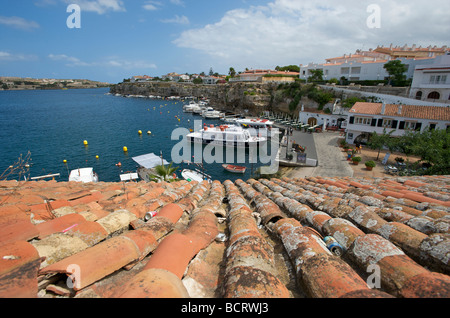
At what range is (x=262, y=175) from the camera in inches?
1011

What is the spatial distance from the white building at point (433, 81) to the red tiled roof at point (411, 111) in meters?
9.53

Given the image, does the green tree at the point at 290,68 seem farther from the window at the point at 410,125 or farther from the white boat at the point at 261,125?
the window at the point at 410,125

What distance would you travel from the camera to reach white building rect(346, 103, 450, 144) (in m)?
26.3

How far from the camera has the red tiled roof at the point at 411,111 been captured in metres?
26.3

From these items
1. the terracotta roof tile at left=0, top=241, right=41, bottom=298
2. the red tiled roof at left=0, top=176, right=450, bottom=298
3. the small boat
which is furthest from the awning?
the terracotta roof tile at left=0, top=241, right=41, bottom=298

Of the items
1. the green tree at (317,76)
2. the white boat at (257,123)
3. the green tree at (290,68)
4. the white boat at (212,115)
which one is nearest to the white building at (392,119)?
the white boat at (257,123)

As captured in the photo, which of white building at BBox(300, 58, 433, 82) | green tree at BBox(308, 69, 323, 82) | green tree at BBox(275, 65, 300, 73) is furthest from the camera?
green tree at BBox(275, 65, 300, 73)

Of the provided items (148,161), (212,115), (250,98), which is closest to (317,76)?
(250,98)

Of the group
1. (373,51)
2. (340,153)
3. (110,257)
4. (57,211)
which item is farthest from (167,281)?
(373,51)

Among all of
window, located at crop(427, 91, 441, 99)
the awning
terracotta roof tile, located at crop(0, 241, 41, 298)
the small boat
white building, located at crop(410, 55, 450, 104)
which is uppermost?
white building, located at crop(410, 55, 450, 104)

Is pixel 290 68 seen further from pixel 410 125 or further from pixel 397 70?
pixel 410 125

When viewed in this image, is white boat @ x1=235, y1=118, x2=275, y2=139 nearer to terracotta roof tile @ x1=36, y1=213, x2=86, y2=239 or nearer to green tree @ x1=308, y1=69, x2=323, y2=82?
green tree @ x1=308, y1=69, x2=323, y2=82

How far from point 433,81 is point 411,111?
14.4m

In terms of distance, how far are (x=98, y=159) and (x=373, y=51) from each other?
80469 millimetres
